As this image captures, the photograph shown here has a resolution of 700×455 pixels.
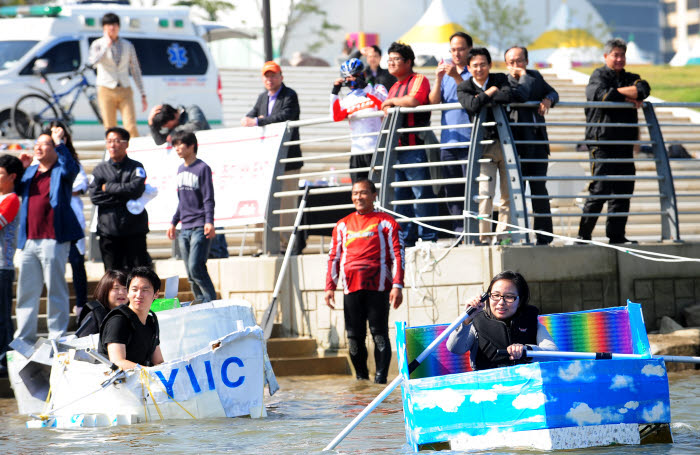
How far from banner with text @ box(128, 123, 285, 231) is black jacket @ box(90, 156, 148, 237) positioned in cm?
154

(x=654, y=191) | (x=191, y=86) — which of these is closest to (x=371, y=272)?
(x=654, y=191)

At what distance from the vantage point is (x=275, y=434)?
8.70m

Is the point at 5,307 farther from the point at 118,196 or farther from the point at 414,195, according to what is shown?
the point at 414,195

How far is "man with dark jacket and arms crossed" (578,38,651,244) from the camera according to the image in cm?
1259

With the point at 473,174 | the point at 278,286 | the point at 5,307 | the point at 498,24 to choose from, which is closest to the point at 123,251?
the point at 5,307

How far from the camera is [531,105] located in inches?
472

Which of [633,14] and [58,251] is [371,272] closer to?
[58,251]

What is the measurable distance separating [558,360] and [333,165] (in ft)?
37.7

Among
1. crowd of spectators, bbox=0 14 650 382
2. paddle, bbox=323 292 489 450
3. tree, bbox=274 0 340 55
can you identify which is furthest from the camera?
tree, bbox=274 0 340 55

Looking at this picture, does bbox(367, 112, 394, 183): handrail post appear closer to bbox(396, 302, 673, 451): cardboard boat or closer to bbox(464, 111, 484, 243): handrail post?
bbox(464, 111, 484, 243): handrail post

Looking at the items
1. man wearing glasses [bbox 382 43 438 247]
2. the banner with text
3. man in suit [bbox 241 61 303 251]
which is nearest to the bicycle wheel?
the banner with text

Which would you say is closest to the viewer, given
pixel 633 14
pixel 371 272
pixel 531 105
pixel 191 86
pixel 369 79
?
pixel 371 272

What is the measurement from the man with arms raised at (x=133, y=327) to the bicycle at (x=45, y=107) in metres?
11.2

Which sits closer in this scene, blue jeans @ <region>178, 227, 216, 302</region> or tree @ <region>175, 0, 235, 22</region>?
blue jeans @ <region>178, 227, 216, 302</region>
